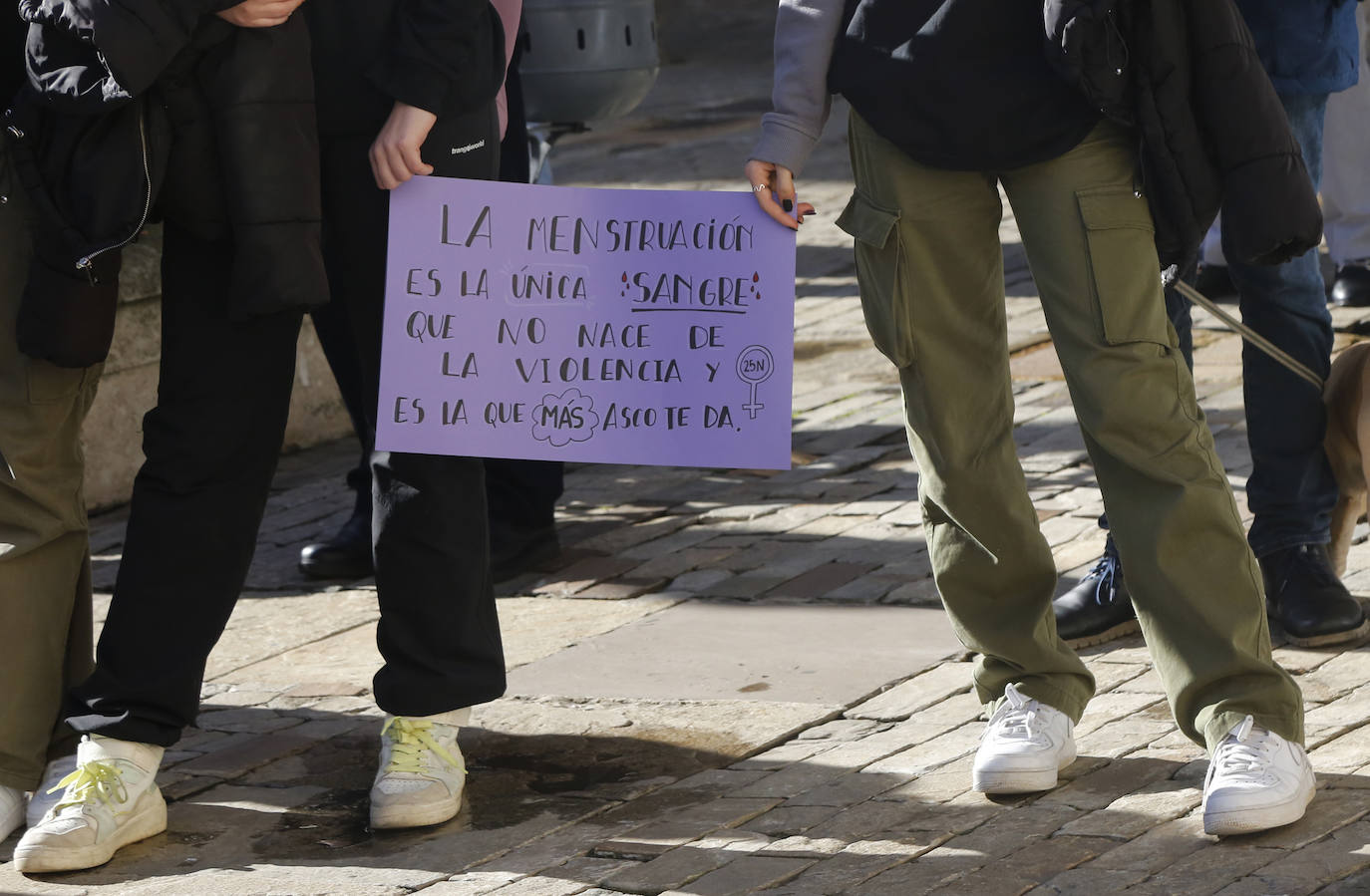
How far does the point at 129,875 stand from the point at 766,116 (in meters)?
1.62

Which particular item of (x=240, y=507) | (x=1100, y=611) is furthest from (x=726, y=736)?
(x=240, y=507)

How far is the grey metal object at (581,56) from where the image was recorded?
6.58 metres

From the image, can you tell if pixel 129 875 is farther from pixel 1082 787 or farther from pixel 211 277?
pixel 1082 787

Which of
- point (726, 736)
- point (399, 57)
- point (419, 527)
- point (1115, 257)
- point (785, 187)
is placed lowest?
point (726, 736)

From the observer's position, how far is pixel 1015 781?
10.9 feet

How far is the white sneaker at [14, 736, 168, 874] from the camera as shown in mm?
3316

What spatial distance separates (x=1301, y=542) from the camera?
416 centimetres

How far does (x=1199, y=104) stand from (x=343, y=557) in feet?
9.38

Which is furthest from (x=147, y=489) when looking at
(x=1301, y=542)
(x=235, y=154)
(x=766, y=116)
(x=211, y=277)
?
(x=1301, y=542)

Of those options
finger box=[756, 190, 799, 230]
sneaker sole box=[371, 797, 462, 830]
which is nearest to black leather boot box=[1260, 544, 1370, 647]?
finger box=[756, 190, 799, 230]

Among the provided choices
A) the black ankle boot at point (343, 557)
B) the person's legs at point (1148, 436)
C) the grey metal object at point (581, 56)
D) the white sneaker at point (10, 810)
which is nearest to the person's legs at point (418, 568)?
the white sneaker at point (10, 810)

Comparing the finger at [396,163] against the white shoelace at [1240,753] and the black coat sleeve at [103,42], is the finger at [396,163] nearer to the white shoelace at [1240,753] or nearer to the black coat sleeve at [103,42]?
the black coat sleeve at [103,42]

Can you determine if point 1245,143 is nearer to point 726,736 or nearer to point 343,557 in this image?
point 726,736

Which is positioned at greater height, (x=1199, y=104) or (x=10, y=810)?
(x=1199, y=104)
